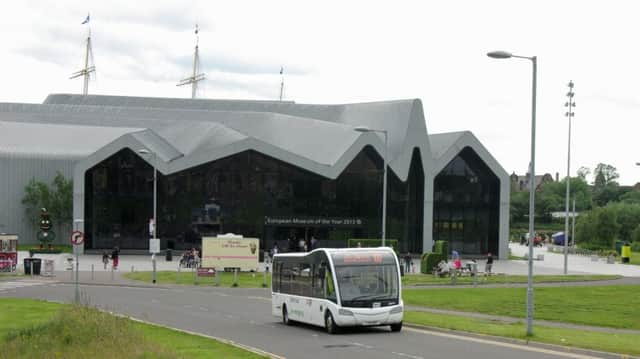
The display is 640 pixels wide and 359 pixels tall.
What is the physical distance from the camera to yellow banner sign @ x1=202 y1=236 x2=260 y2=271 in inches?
2243

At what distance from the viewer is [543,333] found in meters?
26.5

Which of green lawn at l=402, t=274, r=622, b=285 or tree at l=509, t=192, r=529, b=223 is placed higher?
tree at l=509, t=192, r=529, b=223

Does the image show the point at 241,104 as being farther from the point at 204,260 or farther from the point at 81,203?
the point at 204,260

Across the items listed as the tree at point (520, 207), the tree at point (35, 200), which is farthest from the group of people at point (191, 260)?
the tree at point (520, 207)

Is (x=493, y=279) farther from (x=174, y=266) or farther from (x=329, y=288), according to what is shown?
(x=329, y=288)

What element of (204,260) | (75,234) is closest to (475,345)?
(75,234)

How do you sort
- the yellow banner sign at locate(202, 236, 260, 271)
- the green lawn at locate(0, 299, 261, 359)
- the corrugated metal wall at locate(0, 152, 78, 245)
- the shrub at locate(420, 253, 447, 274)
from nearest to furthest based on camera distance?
the green lawn at locate(0, 299, 261, 359)
the yellow banner sign at locate(202, 236, 260, 271)
the shrub at locate(420, 253, 447, 274)
the corrugated metal wall at locate(0, 152, 78, 245)

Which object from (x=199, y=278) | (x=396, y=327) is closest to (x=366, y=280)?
(x=396, y=327)

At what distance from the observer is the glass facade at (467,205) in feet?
296

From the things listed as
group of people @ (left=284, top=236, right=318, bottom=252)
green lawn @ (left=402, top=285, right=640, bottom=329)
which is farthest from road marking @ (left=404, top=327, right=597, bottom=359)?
group of people @ (left=284, top=236, right=318, bottom=252)

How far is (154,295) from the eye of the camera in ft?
149

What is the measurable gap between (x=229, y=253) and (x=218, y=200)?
1036 inches

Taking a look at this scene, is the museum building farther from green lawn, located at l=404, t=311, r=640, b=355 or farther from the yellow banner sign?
green lawn, located at l=404, t=311, r=640, b=355

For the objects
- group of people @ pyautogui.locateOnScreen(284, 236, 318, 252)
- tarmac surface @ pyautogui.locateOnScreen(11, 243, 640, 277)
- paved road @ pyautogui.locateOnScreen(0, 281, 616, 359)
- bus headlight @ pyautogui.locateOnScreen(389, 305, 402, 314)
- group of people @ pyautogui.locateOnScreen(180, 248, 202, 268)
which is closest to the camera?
paved road @ pyautogui.locateOnScreen(0, 281, 616, 359)
